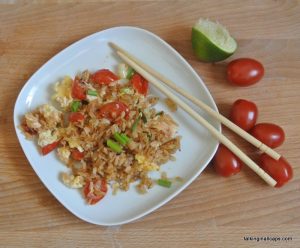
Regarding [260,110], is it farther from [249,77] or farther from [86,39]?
[86,39]

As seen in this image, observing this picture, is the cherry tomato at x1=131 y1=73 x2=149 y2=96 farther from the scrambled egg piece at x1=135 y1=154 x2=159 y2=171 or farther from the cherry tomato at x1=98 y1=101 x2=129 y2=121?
the scrambled egg piece at x1=135 y1=154 x2=159 y2=171

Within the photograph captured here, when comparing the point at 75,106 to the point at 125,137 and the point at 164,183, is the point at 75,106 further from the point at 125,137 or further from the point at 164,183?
the point at 164,183

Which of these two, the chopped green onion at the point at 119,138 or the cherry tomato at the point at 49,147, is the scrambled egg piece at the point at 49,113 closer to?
the cherry tomato at the point at 49,147

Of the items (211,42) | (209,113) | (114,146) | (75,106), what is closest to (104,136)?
(114,146)

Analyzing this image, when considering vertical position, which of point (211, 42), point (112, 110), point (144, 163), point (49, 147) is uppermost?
point (211, 42)

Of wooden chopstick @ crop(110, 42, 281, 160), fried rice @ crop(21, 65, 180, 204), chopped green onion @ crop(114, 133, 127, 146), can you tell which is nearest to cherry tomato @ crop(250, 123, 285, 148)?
wooden chopstick @ crop(110, 42, 281, 160)

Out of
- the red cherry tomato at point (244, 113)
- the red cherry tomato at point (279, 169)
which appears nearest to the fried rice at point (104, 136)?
the red cherry tomato at point (244, 113)

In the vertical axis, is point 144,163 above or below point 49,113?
below
